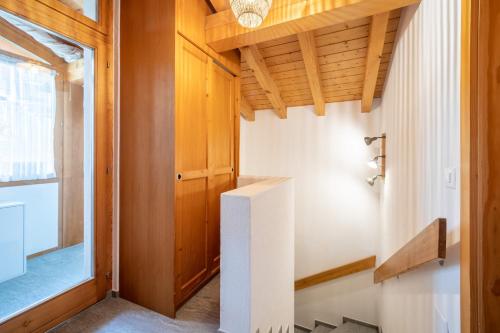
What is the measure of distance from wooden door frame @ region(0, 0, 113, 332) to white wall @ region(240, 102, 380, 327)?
9.58 feet

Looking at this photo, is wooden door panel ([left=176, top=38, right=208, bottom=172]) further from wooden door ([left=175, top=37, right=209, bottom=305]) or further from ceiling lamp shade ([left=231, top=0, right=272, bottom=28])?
ceiling lamp shade ([left=231, top=0, right=272, bottom=28])

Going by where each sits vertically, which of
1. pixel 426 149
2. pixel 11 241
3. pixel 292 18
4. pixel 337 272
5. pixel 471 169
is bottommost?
pixel 337 272

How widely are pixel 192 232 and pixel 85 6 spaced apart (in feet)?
6.46

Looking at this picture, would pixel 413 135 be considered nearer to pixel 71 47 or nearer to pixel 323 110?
pixel 323 110

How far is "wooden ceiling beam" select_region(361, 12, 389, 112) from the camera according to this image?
2.12 metres

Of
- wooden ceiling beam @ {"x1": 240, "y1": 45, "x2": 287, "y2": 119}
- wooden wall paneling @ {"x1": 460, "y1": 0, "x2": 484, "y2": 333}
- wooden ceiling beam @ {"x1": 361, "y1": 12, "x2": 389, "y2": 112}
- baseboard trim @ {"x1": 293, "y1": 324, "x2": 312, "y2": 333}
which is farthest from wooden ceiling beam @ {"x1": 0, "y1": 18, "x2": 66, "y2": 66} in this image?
baseboard trim @ {"x1": 293, "y1": 324, "x2": 312, "y2": 333}

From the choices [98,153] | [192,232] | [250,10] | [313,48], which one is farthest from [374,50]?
[98,153]

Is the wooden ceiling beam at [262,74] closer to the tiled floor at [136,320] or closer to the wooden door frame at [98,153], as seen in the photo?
the wooden door frame at [98,153]

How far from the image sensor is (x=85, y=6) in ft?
5.90

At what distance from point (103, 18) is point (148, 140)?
3.46 ft

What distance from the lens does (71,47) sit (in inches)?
69.6

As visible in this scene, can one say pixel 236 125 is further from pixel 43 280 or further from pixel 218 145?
pixel 43 280

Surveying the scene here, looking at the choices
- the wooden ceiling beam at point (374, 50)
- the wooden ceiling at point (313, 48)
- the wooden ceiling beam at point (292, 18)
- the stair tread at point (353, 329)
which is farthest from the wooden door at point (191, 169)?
the stair tread at point (353, 329)

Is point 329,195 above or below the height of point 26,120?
below
